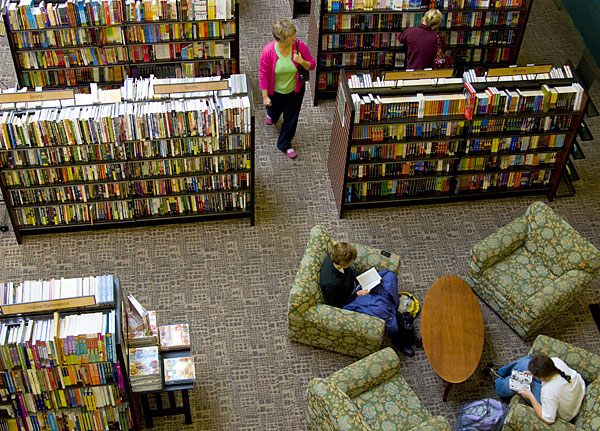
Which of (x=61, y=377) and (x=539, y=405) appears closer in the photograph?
(x=61, y=377)

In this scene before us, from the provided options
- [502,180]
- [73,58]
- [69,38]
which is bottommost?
[502,180]

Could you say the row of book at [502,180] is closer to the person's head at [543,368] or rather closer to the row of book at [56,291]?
the person's head at [543,368]

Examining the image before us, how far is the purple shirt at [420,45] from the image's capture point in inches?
352

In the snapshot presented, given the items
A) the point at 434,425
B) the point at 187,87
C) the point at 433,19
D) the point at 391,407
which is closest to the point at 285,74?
the point at 187,87

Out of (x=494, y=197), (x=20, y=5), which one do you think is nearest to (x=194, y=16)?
(x=20, y=5)

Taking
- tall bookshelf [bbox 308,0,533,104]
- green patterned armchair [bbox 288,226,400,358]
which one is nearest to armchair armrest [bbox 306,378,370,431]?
green patterned armchair [bbox 288,226,400,358]

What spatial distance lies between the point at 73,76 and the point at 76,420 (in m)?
4.92

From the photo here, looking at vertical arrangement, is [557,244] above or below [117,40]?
below

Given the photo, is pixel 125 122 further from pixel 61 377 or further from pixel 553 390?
pixel 553 390

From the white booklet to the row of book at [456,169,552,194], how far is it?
2.03m

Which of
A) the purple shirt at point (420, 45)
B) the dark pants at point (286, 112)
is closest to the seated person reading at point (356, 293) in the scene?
the dark pants at point (286, 112)

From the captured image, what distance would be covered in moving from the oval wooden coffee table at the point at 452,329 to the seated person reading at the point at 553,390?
1.97 feet

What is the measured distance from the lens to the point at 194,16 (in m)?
9.29

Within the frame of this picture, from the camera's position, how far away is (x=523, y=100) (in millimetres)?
8383
